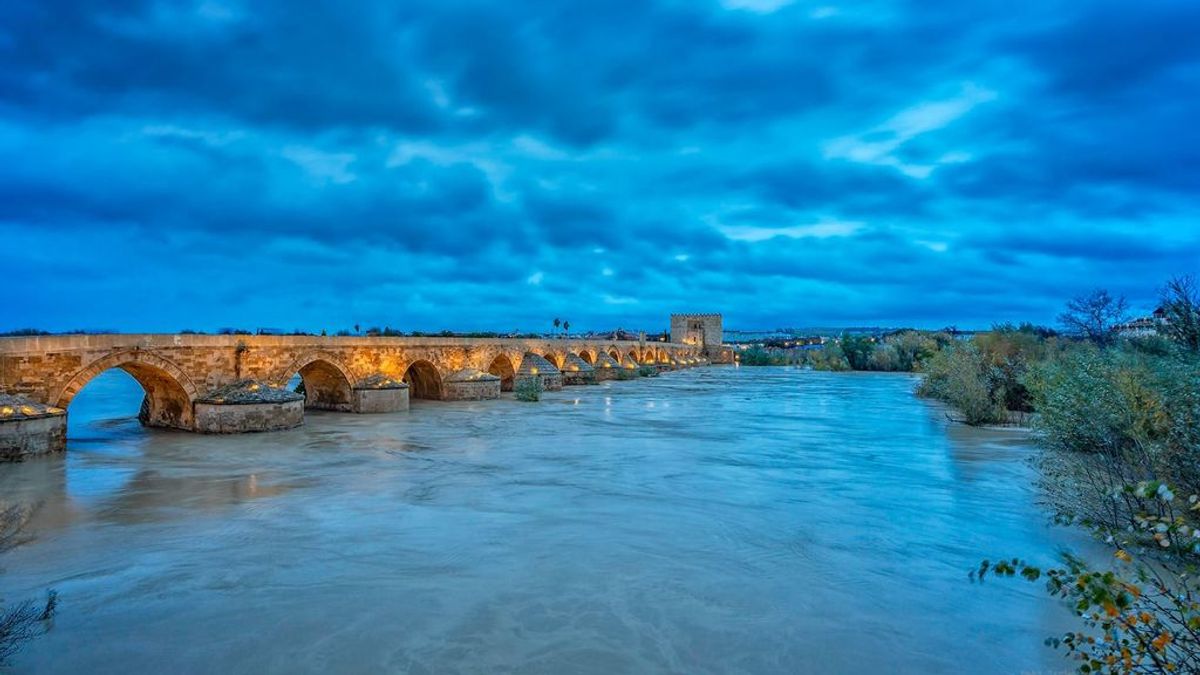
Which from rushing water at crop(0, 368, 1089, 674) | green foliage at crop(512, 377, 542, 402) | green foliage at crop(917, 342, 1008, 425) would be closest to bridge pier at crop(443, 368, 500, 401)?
green foliage at crop(512, 377, 542, 402)

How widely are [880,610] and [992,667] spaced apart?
2.99ft

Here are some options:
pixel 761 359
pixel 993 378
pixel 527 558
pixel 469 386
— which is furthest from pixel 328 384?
pixel 761 359

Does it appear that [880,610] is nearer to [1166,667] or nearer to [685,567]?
[685,567]

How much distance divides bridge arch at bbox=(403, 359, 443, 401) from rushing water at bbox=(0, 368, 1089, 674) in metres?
9.83

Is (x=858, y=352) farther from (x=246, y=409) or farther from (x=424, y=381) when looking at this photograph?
(x=246, y=409)

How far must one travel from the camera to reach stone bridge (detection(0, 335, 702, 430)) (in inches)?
432

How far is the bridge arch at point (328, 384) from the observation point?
1781 cm

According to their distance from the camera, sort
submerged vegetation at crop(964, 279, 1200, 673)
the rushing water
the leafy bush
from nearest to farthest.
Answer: submerged vegetation at crop(964, 279, 1200, 673)
the leafy bush
the rushing water

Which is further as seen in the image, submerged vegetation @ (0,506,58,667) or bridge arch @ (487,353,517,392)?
bridge arch @ (487,353,517,392)

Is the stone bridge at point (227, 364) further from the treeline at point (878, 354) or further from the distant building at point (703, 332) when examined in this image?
the distant building at point (703, 332)

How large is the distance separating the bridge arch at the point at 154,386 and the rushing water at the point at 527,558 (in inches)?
50.8

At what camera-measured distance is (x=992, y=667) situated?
13.8 feet

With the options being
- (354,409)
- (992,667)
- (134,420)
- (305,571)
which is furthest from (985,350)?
(134,420)

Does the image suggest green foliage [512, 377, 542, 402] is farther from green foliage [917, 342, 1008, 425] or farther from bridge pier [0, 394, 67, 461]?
bridge pier [0, 394, 67, 461]
